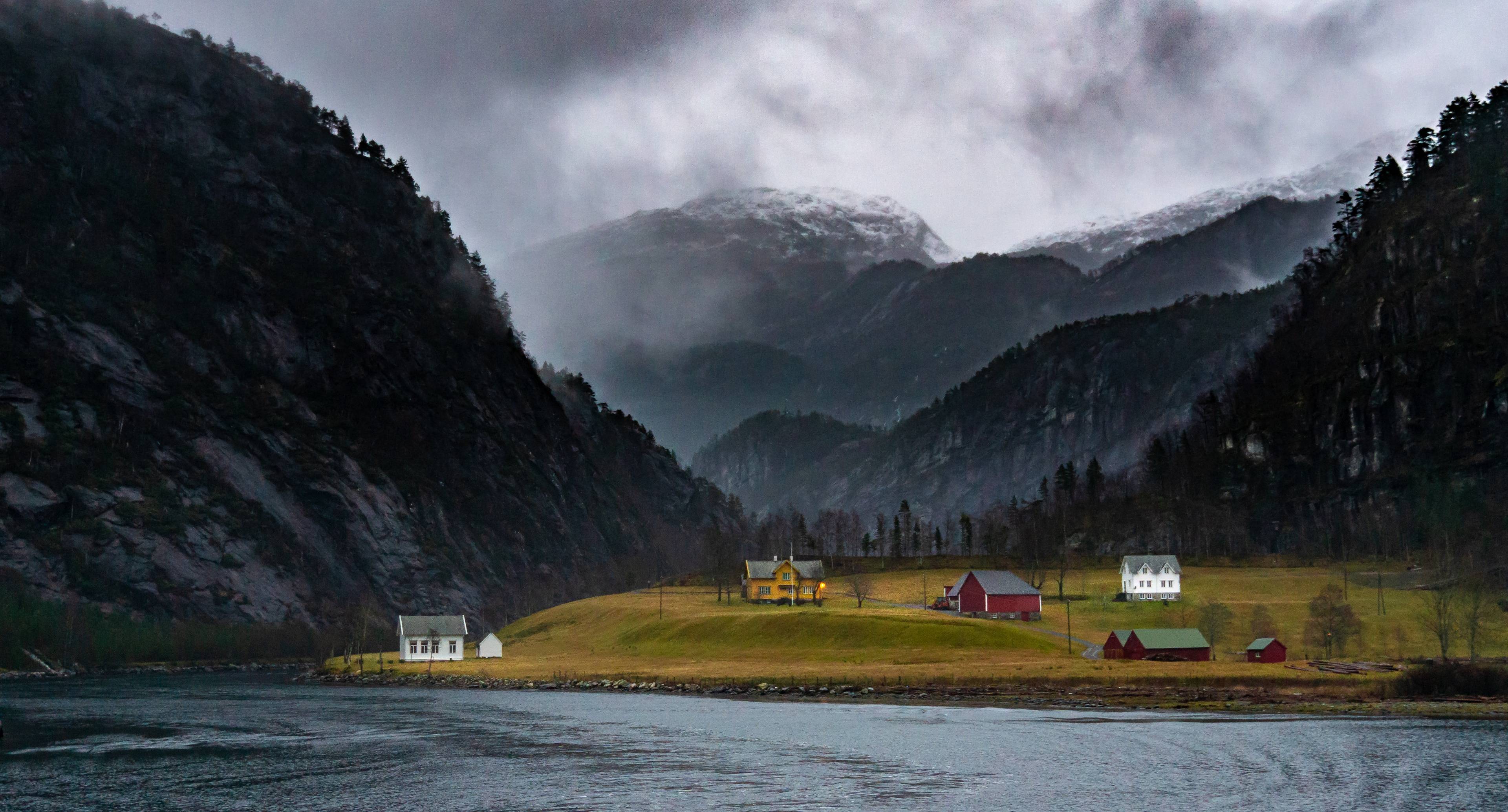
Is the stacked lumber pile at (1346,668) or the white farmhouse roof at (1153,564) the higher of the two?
the white farmhouse roof at (1153,564)

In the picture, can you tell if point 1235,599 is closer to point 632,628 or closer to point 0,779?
point 632,628

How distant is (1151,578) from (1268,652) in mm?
49649

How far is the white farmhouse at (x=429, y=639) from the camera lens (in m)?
176

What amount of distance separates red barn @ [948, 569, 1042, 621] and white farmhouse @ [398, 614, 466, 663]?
74.8 meters

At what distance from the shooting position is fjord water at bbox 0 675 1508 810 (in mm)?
61875

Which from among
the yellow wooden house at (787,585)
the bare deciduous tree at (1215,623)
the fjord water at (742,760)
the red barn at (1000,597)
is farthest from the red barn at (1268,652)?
the yellow wooden house at (787,585)

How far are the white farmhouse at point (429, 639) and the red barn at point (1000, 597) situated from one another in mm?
74781

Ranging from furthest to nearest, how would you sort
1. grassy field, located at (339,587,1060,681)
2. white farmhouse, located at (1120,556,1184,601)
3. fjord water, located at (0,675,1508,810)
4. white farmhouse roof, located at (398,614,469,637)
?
white farmhouse, located at (1120,556,1184,601) → white farmhouse roof, located at (398,614,469,637) → grassy field, located at (339,587,1060,681) → fjord water, located at (0,675,1508,810)

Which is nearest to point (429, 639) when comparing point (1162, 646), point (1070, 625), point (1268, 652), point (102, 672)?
point (102, 672)

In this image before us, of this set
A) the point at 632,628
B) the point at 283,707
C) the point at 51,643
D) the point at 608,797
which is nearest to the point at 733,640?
the point at 632,628

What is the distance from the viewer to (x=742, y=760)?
74.5 m

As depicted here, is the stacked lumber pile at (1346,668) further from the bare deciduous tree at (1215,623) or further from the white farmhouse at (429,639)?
the white farmhouse at (429,639)

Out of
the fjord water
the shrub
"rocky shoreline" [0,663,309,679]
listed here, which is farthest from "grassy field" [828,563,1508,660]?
"rocky shoreline" [0,663,309,679]

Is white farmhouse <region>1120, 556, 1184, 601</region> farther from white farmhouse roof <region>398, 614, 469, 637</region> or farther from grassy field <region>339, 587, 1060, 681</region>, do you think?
white farmhouse roof <region>398, 614, 469, 637</region>
